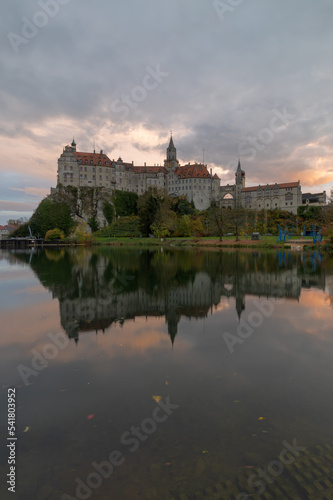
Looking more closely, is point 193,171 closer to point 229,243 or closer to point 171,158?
point 171,158

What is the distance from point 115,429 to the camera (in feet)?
13.7

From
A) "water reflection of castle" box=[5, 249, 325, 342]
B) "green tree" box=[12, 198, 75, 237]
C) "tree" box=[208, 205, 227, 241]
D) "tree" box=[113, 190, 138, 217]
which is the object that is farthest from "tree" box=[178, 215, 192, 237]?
"water reflection of castle" box=[5, 249, 325, 342]

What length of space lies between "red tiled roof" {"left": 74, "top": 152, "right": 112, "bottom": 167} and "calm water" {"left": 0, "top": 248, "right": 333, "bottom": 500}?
103 metres

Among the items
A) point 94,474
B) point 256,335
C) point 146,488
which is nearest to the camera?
point 146,488

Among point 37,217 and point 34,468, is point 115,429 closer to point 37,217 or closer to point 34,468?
point 34,468

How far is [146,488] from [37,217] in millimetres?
106629

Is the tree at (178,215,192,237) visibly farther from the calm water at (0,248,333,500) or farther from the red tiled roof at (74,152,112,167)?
the calm water at (0,248,333,500)

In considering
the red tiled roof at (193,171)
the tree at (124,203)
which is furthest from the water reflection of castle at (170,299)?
the red tiled roof at (193,171)

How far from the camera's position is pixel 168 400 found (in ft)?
16.2

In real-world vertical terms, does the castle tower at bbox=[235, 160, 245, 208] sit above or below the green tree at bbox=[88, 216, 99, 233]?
above

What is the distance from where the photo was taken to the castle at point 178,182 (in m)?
103

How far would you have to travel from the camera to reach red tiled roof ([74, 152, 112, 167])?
104062 mm

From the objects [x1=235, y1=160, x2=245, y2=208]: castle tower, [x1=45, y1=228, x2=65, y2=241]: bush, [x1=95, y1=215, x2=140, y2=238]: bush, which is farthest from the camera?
[x1=235, y1=160, x2=245, y2=208]: castle tower

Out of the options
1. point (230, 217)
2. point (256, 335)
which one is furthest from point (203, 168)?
point (256, 335)
